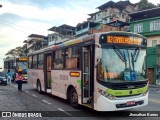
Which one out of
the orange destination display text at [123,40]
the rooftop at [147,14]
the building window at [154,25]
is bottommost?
the orange destination display text at [123,40]

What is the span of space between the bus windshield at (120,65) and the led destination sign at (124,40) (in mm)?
229

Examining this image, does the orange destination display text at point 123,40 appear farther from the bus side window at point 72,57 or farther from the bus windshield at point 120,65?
the bus side window at point 72,57

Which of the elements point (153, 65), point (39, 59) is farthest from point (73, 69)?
point (153, 65)

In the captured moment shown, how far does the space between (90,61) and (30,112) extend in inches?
124

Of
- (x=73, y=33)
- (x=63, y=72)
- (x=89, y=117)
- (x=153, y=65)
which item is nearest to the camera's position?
(x=89, y=117)

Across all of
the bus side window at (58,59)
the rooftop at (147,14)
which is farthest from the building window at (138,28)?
the bus side window at (58,59)

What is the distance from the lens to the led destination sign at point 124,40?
869 cm

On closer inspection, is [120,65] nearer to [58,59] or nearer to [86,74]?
[86,74]

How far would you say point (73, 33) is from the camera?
6481 centimetres

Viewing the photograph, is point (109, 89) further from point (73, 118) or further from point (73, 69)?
point (73, 69)

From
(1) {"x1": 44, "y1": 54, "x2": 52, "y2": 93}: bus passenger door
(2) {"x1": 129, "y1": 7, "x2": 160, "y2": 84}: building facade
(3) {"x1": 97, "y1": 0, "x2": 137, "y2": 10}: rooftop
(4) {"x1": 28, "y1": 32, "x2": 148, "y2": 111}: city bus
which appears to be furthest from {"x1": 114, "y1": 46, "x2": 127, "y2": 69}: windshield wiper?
(3) {"x1": 97, "y1": 0, "x2": 137, "y2": 10}: rooftop

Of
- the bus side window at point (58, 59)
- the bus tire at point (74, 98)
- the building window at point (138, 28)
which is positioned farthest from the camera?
the building window at point (138, 28)

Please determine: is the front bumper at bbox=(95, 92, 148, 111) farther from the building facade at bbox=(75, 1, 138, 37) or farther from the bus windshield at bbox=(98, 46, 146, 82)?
the building facade at bbox=(75, 1, 138, 37)

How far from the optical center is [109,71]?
8.38m
